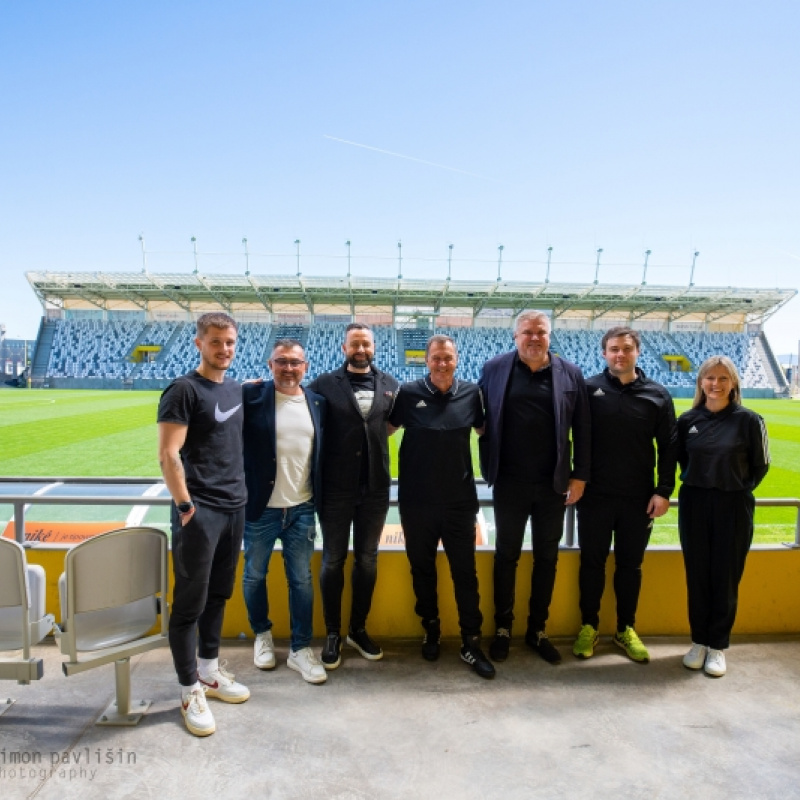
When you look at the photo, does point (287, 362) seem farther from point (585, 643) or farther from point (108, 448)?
point (108, 448)

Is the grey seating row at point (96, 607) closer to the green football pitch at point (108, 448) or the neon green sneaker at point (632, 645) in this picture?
the neon green sneaker at point (632, 645)

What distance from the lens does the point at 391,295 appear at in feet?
118

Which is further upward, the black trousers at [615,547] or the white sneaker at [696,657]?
the black trousers at [615,547]

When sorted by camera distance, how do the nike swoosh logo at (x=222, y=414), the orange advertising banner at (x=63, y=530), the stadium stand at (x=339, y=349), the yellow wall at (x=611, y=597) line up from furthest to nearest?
the stadium stand at (x=339, y=349) < the orange advertising banner at (x=63, y=530) < the yellow wall at (x=611, y=597) < the nike swoosh logo at (x=222, y=414)

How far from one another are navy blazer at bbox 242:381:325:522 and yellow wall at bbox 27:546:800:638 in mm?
666

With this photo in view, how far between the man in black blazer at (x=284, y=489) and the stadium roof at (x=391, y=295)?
31.9m

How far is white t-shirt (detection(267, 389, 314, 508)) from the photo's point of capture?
255 cm

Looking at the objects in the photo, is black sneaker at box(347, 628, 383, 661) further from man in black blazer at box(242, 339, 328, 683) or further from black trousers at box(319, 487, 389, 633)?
man in black blazer at box(242, 339, 328, 683)

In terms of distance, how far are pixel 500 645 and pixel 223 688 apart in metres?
1.38

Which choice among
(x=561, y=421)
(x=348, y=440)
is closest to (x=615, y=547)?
(x=561, y=421)

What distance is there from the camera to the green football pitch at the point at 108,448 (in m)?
7.05

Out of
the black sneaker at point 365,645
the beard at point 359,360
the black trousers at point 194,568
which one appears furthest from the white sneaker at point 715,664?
the black trousers at point 194,568

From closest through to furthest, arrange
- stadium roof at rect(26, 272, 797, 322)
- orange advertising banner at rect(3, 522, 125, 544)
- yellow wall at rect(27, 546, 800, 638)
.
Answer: yellow wall at rect(27, 546, 800, 638)
orange advertising banner at rect(3, 522, 125, 544)
stadium roof at rect(26, 272, 797, 322)

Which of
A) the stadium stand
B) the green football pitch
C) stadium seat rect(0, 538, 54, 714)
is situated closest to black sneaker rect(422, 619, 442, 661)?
stadium seat rect(0, 538, 54, 714)
